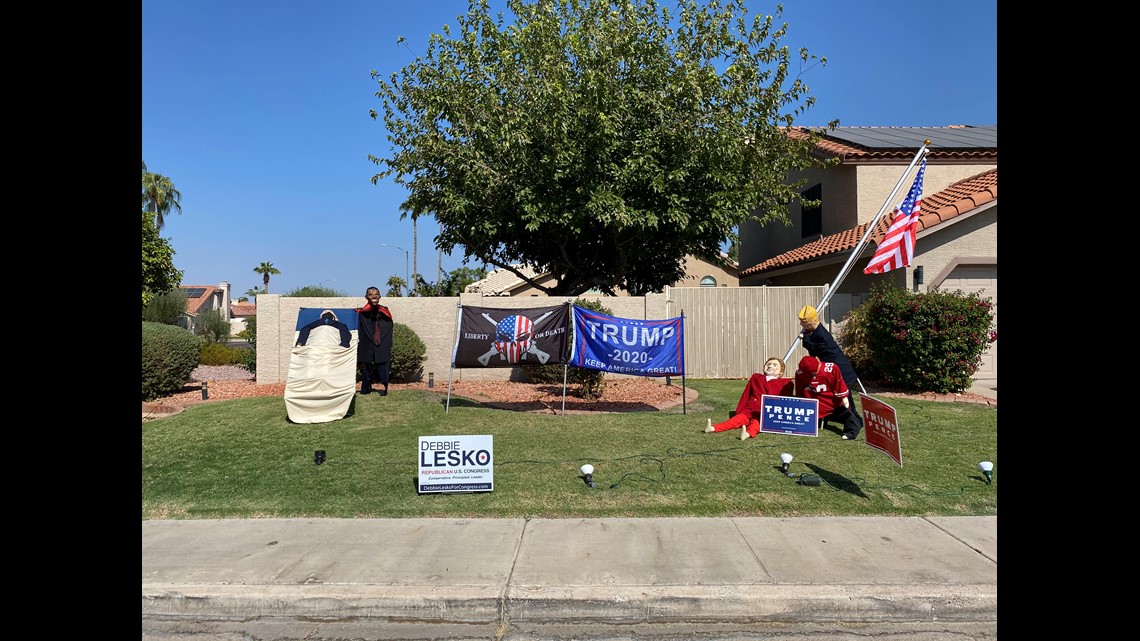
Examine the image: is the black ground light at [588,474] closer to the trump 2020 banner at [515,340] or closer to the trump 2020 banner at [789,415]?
the trump 2020 banner at [789,415]

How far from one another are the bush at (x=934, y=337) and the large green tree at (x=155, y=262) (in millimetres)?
15624

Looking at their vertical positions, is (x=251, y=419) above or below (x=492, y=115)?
below

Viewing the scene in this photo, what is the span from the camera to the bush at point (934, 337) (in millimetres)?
10969

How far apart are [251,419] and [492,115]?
8.08 meters

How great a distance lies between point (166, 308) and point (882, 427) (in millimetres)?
24092

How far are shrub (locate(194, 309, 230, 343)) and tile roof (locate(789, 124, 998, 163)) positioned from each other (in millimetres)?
22868

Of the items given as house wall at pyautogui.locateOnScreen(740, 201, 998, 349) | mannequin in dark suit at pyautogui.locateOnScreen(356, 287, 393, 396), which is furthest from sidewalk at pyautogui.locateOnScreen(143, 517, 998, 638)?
Answer: house wall at pyautogui.locateOnScreen(740, 201, 998, 349)

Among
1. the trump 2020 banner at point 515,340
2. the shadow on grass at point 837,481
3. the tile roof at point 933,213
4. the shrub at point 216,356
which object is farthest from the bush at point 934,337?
the shrub at point 216,356

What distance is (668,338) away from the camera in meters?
9.77
